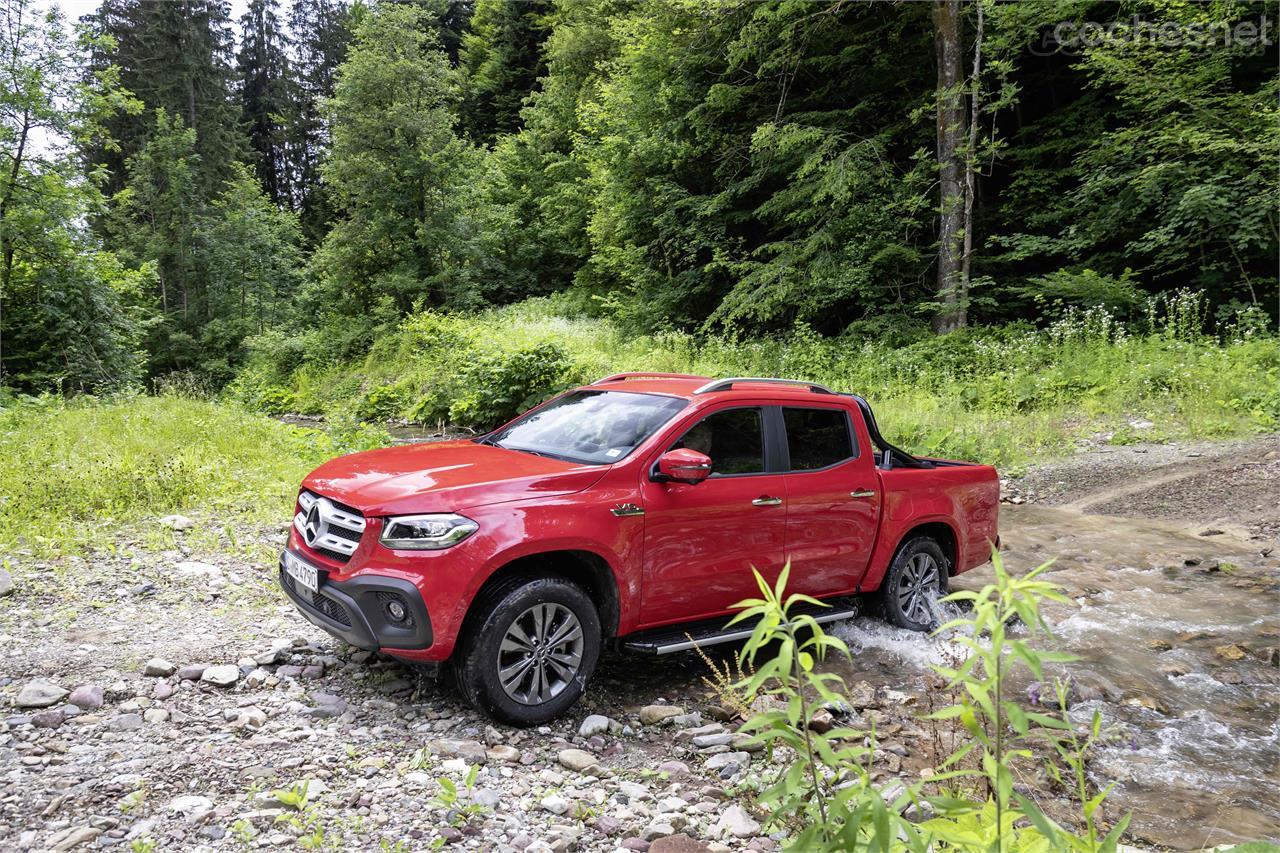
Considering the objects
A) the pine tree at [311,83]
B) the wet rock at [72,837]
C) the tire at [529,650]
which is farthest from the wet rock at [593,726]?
the pine tree at [311,83]

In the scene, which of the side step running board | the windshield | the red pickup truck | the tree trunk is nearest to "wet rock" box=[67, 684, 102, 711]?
the red pickup truck

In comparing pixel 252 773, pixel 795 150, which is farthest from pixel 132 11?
pixel 252 773

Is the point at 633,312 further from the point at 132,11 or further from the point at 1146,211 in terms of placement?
the point at 132,11

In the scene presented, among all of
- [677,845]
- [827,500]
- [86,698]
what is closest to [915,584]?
[827,500]

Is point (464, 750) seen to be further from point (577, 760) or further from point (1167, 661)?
point (1167, 661)

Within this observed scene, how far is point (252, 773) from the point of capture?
11.2ft

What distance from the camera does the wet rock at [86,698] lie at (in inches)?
155

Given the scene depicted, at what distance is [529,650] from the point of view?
13.4ft

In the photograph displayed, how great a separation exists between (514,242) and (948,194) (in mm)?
23089

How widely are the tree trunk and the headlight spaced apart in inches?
551

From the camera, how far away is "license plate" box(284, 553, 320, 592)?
163 inches

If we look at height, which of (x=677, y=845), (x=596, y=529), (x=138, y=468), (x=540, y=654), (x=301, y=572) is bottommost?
(x=677, y=845)

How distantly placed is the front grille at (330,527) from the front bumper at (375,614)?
0.18 metres

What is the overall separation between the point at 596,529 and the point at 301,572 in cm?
168
